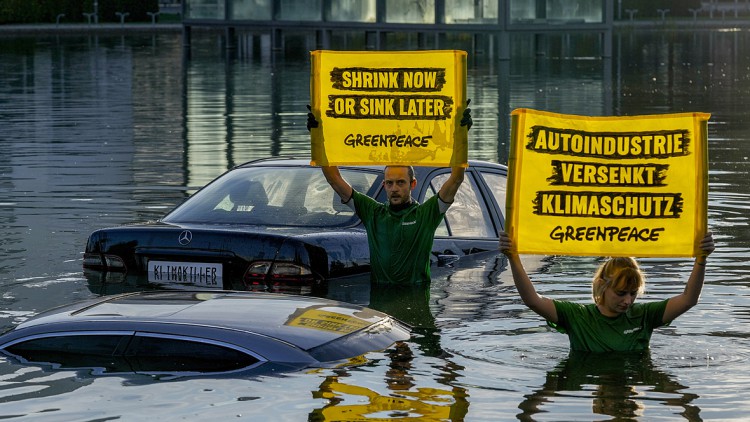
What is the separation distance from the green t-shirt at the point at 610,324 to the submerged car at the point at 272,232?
2715 millimetres

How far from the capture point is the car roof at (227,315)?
355 inches

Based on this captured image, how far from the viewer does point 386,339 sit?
9.66m

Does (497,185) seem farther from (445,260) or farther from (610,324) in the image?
(610,324)

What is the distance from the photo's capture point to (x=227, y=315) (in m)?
9.09

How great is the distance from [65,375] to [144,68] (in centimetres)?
4470

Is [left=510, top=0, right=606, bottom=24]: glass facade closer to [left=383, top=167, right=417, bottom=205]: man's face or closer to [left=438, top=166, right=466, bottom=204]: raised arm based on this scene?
[left=383, top=167, right=417, bottom=205]: man's face

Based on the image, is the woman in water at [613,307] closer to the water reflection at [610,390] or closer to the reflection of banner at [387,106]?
the water reflection at [610,390]

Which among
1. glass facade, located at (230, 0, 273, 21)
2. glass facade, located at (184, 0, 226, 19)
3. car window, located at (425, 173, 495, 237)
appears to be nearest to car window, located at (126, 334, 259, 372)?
car window, located at (425, 173, 495, 237)

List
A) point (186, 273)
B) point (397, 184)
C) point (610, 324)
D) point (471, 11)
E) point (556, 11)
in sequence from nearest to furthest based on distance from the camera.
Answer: point (610, 324), point (397, 184), point (186, 273), point (556, 11), point (471, 11)

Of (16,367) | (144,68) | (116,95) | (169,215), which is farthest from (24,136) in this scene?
(144,68)

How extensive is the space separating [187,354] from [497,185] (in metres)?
5.15

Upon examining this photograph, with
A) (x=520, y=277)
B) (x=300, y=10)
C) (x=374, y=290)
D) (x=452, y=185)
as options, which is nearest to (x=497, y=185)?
(x=374, y=290)

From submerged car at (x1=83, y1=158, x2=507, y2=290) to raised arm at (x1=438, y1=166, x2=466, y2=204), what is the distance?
1024 millimetres

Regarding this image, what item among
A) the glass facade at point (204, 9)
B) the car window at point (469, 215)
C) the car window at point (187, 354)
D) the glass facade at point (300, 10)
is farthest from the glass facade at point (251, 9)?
the car window at point (187, 354)
